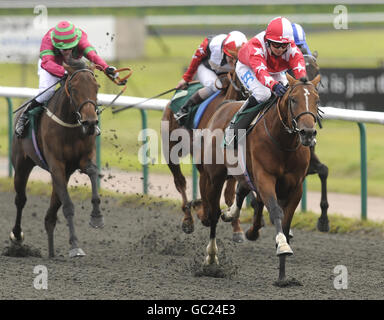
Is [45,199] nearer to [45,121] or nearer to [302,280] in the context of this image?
[45,121]

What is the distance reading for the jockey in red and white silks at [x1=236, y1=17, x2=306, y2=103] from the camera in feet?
22.2

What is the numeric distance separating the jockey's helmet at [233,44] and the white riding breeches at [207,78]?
0.26 m

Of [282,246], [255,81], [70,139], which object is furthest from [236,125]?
[70,139]

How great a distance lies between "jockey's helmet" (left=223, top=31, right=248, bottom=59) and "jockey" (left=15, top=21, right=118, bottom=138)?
3.40 ft

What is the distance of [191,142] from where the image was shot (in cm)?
877

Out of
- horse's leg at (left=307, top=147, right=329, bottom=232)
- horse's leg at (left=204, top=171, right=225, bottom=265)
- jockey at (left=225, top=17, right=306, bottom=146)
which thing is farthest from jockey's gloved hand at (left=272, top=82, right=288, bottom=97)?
horse's leg at (left=307, top=147, right=329, bottom=232)

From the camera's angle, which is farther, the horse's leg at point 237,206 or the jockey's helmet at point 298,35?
the jockey's helmet at point 298,35

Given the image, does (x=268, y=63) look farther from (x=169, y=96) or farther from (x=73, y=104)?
(x=169, y=96)

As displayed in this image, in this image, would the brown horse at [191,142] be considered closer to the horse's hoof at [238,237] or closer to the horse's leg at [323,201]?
the horse's hoof at [238,237]

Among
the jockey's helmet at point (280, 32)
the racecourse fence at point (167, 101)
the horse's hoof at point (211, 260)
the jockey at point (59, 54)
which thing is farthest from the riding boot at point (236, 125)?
the racecourse fence at point (167, 101)

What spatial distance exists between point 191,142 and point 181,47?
1388cm

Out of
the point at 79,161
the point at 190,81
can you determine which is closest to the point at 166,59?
the point at 190,81

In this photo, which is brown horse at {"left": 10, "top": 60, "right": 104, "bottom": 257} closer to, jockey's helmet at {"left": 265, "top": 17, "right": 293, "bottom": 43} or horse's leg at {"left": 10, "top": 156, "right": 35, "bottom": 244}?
horse's leg at {"left": 10, "top": 156, "right": 35, "bottom": 244}

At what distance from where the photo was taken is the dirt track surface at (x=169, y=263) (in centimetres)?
633
